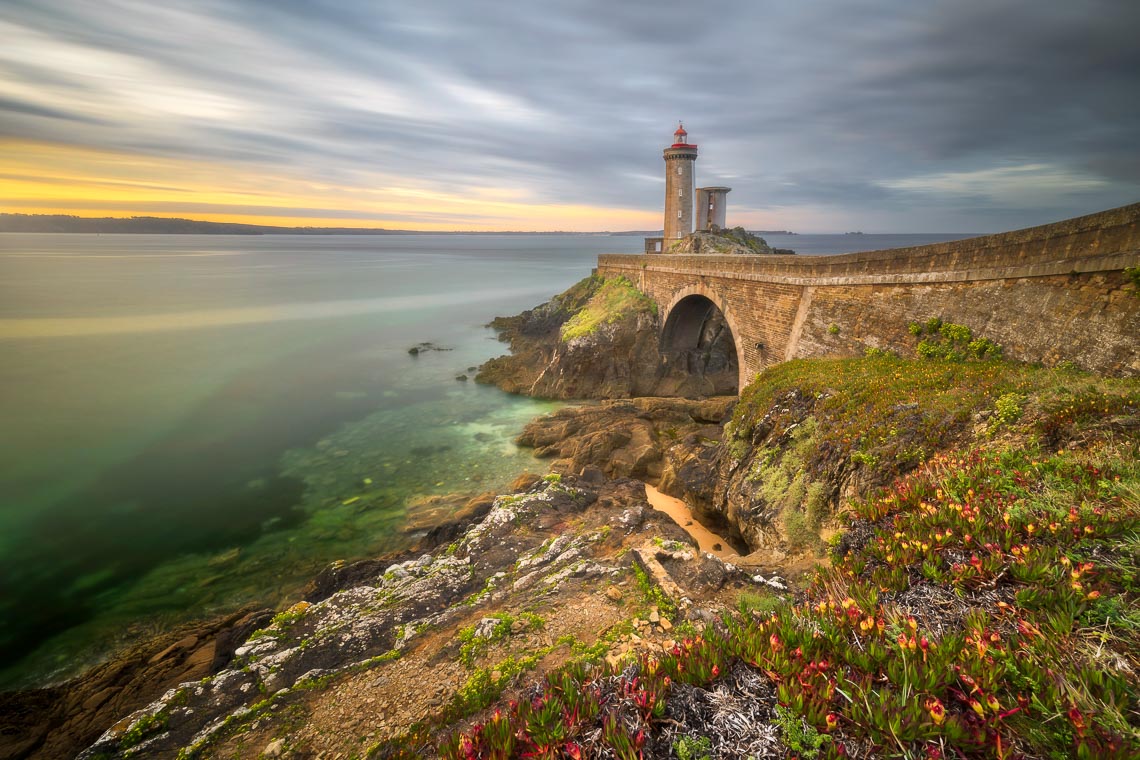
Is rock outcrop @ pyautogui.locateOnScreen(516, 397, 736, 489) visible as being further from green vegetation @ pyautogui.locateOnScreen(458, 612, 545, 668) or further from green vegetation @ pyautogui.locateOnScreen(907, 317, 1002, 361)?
green vegetation @ pyautogui.locateOnScreen(458, 612, 545, 668)

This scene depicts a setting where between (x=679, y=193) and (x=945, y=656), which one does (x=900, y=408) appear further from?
(x=679, y=193)

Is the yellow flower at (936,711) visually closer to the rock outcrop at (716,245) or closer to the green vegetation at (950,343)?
the green vegetation at (950,343)

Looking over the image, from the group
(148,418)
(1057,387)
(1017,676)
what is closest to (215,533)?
(148,418)

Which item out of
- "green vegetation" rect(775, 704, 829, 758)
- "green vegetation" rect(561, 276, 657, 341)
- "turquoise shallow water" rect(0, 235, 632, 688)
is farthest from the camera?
"green vegetation" rect(561, 276, 657, 341)

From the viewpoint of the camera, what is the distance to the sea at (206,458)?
1226 centimetres

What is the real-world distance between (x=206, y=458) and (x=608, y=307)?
24032 mm

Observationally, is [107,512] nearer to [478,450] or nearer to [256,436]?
[256,436]

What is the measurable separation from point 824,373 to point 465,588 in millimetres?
10444

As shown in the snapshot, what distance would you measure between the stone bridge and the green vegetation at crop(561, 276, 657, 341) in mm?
8666

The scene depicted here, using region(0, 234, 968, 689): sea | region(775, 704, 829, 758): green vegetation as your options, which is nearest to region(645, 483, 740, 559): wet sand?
region(0, 234, 968, 689): sea

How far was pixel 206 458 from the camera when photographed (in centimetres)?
2027

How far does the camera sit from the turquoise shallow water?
12.3 metres

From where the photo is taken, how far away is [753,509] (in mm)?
10625

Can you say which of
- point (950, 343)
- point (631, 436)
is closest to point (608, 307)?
point (631, 436)
